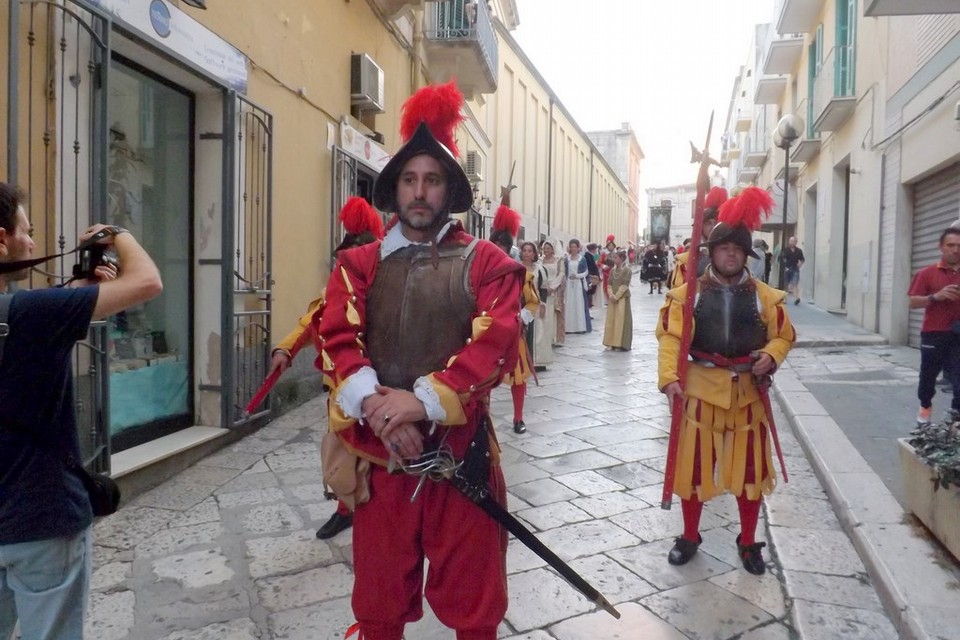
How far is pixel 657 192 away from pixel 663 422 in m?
90.1

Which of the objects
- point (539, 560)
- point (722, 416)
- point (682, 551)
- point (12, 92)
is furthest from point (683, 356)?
point (12, 92)

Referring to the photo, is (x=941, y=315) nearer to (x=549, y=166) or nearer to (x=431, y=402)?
(x=431, y=402)

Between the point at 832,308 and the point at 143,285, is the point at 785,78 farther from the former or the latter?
the point at 143,285

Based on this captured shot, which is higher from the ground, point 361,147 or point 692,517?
point 361,147

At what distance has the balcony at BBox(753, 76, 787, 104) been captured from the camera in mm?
23859

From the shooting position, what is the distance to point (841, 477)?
4.59 metres

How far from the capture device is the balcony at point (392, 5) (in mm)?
9560

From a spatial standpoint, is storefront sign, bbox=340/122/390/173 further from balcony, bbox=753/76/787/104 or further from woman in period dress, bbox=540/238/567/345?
balcony, bbox=753/76/787/104

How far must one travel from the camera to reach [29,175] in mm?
3842

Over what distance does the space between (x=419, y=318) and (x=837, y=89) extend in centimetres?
1474

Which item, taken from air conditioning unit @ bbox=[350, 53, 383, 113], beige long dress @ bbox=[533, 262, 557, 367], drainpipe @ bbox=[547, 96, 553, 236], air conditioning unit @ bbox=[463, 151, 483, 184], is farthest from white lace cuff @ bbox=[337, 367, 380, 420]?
drainpipe @ bbox=[547, 96, 553, 236]

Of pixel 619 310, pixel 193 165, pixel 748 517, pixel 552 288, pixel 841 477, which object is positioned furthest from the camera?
pixel 619 310

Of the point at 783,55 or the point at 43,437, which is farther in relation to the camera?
the point at 783,55

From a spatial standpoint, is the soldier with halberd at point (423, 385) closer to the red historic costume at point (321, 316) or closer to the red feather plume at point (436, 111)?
the red feather plume at point (436, 111)
